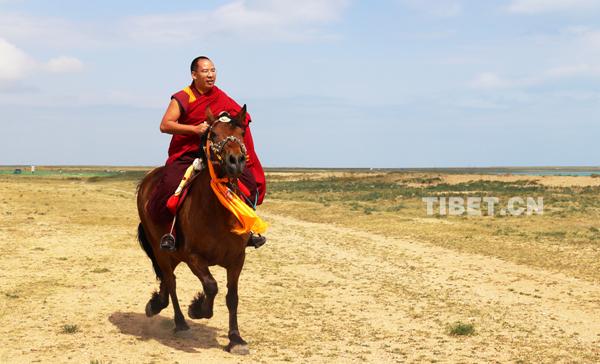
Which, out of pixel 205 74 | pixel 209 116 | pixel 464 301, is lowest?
pixel 464 301

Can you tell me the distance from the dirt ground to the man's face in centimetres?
345

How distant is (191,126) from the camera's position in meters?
7.64

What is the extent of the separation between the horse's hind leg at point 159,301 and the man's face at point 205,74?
3.25 meters

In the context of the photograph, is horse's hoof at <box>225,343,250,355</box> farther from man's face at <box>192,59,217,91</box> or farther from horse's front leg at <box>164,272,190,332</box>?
man's face at <box>192,59,217,91</box>

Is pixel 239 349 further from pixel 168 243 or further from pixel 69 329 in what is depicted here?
pixel 69 329

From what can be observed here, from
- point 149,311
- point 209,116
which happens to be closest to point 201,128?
point 209,116

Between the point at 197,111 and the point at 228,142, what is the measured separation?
1.36 meters

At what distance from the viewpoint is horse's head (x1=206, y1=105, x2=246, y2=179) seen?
6.65 meters

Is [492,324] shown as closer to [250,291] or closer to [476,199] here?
[250,291]

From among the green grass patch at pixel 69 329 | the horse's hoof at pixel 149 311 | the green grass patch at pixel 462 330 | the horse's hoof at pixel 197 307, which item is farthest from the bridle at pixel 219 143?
the green grass patch at pixel 462 330

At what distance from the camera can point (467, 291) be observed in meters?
12.9

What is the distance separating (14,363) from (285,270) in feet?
27.7

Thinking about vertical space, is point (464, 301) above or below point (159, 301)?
below

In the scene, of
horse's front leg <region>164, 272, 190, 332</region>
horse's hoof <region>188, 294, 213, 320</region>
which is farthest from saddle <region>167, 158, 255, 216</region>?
horse's front leg <region>164, 272, 190, 332</region>
